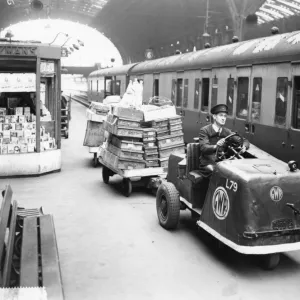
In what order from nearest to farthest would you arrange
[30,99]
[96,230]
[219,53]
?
[96,230] < [30,99] < [219,53]

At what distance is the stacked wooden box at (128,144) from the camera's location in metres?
9.69

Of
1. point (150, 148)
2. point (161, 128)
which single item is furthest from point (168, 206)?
point (161, 128)

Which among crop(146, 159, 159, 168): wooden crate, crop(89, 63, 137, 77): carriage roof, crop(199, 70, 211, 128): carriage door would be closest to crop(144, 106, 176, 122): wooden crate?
crop(146, 159, 159, 168): wooden crate

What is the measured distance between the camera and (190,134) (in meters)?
15.8

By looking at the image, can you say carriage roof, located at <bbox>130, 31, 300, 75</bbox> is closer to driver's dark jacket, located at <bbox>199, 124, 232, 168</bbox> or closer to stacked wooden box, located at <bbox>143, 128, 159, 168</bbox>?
stacked wooden box, located at <bbox>143, 128, 159, 168</bbox>

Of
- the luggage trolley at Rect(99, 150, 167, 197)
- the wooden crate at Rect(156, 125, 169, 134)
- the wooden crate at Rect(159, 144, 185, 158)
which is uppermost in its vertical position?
the wooden crate at Rect(156, 125, 169, 134)

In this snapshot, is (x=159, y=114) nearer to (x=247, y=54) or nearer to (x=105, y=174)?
(x=105, y=174)

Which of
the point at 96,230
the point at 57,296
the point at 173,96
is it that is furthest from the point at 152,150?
the point at 173,96

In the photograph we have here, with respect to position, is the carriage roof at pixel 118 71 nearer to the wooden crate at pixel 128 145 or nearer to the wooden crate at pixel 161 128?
the wooden crate at pixel 161 128

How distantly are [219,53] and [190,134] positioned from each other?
3.05 metres

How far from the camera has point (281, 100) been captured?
977 cm

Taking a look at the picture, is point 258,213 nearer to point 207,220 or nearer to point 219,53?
point 207,220

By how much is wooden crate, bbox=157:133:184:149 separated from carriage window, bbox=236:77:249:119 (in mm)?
1996

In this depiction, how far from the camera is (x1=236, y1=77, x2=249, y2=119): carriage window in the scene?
1154 cm
